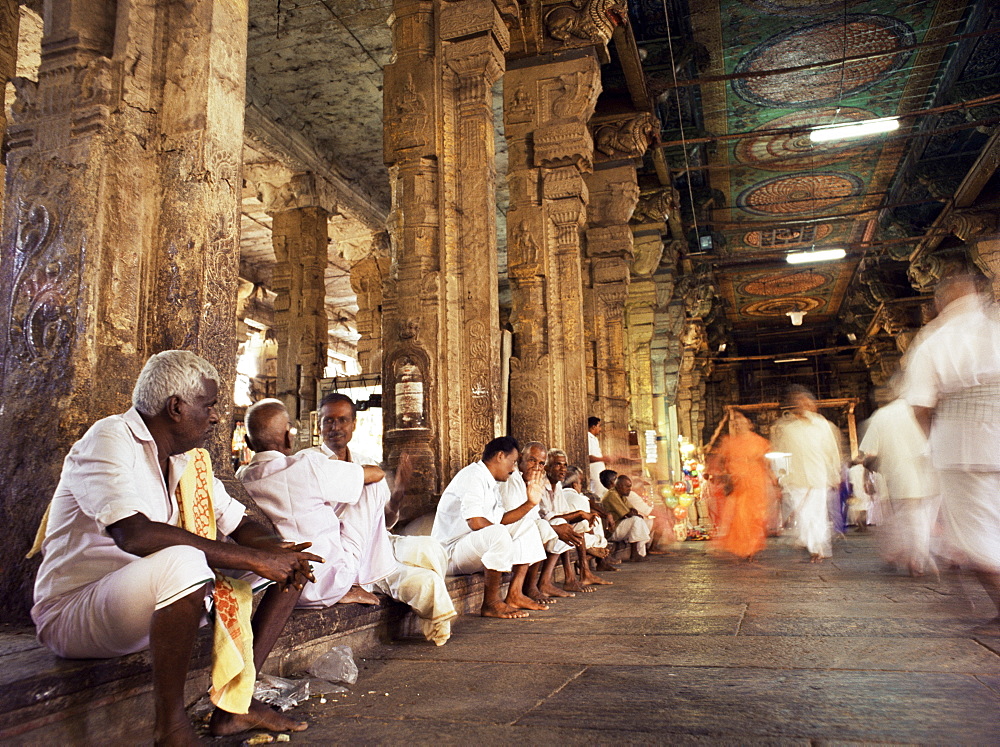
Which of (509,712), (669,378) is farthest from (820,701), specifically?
(669,378)

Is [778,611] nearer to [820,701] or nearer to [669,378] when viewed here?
[820,701]

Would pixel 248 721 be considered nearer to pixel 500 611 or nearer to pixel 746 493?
pixel 500 611

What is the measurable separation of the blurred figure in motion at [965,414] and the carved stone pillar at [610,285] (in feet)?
26.0

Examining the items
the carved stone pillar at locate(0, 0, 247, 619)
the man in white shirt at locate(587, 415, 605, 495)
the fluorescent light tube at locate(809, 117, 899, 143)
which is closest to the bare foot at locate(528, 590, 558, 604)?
the carved stone pillar at locate(0, 0, 247, 619)

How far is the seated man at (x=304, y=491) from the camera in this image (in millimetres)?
3543

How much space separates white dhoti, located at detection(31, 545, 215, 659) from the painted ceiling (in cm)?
1055

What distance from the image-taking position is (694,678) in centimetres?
318

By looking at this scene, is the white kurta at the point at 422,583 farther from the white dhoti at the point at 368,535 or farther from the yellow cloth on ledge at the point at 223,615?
the yellow cloth on ledge at the point at 223,615

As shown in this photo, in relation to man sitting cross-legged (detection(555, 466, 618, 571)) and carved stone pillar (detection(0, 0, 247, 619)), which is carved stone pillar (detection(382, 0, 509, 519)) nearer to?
man sitting cross-legged (detection(555, 466, 618, 571))

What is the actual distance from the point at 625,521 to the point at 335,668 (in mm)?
7499

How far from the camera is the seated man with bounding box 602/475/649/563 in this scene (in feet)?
33.8

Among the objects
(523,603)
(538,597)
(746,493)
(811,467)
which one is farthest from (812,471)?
(523,603)

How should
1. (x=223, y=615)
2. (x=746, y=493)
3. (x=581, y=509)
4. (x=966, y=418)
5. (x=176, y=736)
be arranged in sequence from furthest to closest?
1. (x=746, y=493)
2. (x=581, y=509)
3. (x=966, y=418)
4. (x=223, y=615)
5. (x=176, y=736)

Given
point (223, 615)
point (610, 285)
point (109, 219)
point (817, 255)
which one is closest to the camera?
point (223, 615)
